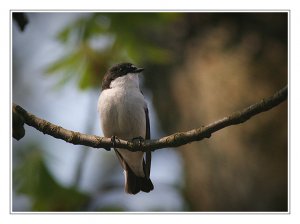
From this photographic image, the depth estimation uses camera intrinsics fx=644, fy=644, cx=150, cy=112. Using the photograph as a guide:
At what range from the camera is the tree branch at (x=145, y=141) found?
8.38 ft

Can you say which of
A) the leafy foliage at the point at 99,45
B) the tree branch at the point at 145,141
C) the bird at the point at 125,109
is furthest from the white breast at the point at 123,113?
the tree branch at the point at 145,141

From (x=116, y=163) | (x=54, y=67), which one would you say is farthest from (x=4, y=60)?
(x=116, y=163)

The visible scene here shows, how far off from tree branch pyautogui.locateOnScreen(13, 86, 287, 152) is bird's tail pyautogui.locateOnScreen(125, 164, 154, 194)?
0.74 metres

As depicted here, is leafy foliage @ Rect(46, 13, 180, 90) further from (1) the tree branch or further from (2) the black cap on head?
(1) the tree branch

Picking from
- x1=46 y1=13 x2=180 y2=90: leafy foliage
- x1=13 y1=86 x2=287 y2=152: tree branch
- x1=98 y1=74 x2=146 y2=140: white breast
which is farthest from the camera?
x1=46 y1=13 x2=180 y2=90: leafy foliage

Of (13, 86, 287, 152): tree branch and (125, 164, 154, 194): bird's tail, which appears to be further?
(125, 164, 154, 194): bird's tail

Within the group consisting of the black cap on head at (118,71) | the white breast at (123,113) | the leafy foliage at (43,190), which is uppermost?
the black cap on head at (118,71)

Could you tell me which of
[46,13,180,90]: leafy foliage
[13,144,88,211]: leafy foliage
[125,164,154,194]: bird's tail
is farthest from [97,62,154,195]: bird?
[13,144,88,211]: leafy foliage

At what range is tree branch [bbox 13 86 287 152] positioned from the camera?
8.38ft

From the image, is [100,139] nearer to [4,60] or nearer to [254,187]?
[4,60]

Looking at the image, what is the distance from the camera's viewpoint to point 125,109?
11.2ft

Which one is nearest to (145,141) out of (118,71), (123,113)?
(123,113)

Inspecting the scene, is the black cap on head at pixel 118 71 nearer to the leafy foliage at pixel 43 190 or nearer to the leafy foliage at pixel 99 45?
the leafy foliage at pixel 99 45

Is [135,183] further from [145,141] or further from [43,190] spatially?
[145,141]
